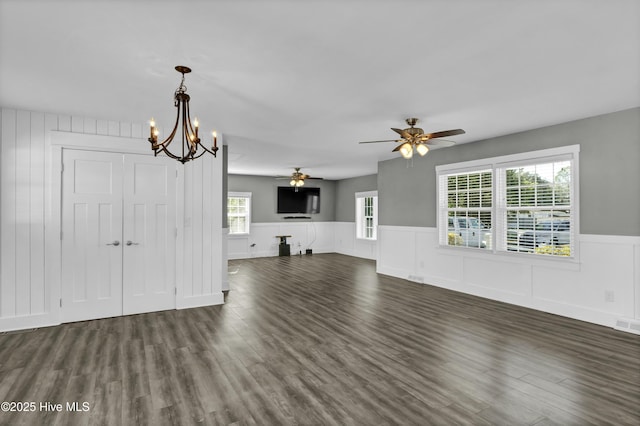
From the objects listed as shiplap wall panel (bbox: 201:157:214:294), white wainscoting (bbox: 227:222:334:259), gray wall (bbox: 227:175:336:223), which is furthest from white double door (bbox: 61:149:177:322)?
gray wall (bbox: 227:175:336:223)

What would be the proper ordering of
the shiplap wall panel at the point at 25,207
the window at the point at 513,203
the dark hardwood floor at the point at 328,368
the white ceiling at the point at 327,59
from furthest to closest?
1. the window at the point at 513,203
2. the shiplap wall panel at the point at 25,207
3. the dark hardwood floor at the point at 328,368
4. the white ceiling at the point at 327,59

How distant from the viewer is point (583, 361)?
124 inches

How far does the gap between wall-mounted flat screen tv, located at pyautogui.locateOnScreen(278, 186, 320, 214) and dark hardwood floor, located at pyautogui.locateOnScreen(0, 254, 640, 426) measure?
660 centimetres

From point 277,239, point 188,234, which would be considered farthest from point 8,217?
point 277,239

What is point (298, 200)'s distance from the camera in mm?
11594

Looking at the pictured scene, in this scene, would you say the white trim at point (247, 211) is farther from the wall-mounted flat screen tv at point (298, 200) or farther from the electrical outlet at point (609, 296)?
the electrical outlet at point (609, 296)

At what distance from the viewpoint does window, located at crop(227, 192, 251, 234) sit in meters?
10.5

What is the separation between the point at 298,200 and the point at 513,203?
742 cm

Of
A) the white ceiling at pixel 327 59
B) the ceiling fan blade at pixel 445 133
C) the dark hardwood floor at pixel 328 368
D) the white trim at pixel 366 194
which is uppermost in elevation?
the white ceiling at pixel 327 59

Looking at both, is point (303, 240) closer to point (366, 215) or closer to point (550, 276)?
point (366, 215)

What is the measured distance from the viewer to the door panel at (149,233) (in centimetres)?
462

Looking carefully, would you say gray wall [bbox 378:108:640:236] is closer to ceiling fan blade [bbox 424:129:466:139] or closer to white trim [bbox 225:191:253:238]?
ceiling fan blade [bbox 424:129:466:139]

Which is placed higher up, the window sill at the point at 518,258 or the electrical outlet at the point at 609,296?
the window sill at the point at 518,258

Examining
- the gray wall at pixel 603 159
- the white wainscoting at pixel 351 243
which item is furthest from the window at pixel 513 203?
the white wainscoting at pixel 351 243
